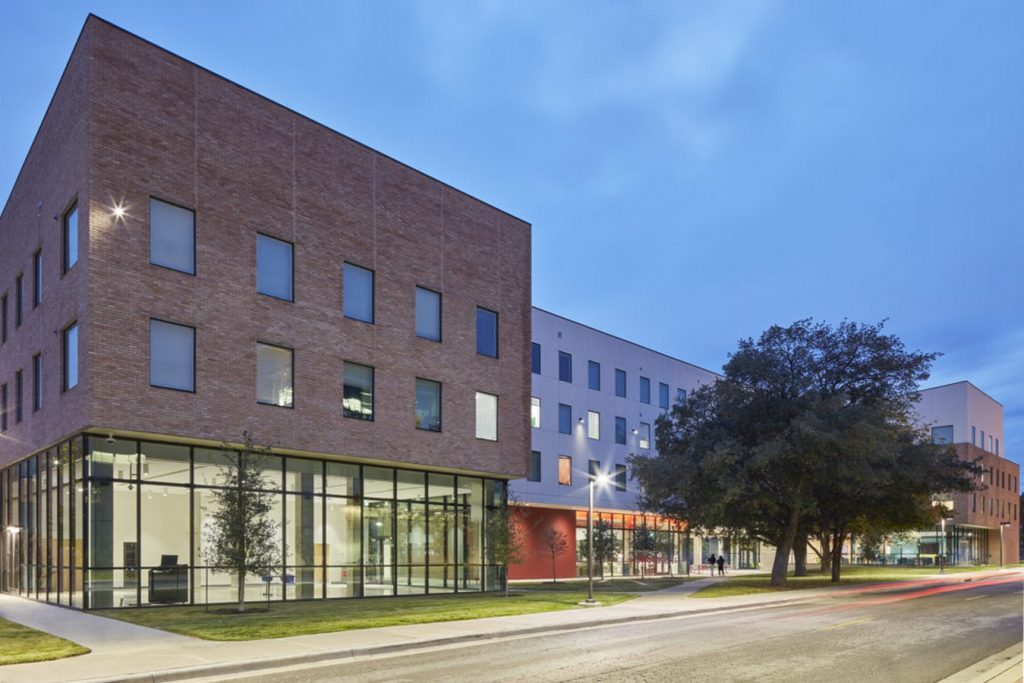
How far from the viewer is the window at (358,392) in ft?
94.7

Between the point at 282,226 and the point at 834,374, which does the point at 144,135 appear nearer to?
the point at 282,226

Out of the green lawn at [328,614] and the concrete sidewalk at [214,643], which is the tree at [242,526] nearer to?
the green lawn at [328,614]

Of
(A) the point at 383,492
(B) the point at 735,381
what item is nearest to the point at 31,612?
(A) the point at 383,492

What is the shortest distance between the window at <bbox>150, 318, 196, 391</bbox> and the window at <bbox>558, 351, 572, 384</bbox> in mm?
27688

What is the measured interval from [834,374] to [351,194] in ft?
83.6

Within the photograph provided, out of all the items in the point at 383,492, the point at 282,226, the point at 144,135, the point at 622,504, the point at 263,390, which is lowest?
the point at 622,504

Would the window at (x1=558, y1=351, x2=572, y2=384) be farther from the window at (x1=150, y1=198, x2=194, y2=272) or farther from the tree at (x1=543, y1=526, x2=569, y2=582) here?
the window at (x1=150, y1=198, x2=194, y2=272)

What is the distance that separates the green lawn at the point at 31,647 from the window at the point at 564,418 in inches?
1334

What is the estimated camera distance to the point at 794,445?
37.2 m

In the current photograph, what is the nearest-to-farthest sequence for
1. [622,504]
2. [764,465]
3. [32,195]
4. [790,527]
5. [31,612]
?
[31,612] < [32,195] < [764,465] < [790,527] < [622,504]

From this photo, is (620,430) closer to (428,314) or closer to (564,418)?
(564,418)

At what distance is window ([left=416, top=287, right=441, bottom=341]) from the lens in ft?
104

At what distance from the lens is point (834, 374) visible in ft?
139

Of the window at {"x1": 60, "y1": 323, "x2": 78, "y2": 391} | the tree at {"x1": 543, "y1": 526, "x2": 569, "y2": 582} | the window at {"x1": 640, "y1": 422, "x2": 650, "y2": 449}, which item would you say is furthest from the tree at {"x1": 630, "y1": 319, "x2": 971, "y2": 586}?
the window at {"x1": 60, "y1": 323, "x2": 78, "y2": 391}
